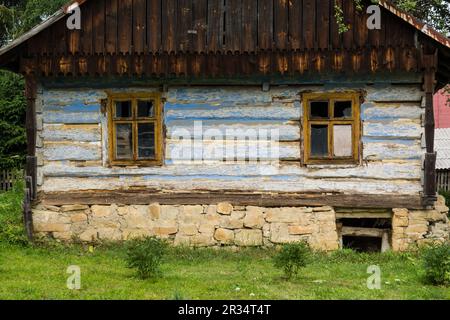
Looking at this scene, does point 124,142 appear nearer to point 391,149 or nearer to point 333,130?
point 333,130

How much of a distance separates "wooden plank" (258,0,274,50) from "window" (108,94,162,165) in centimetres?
247

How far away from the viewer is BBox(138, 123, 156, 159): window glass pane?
14.0 m

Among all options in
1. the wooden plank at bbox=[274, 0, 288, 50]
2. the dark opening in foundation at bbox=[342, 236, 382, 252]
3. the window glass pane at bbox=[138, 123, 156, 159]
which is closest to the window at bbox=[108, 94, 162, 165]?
the window glass pane at bbox=[138, 123, 156, 159]

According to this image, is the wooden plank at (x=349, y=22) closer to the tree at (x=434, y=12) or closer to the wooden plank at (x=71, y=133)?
the wooden plank at (x=71, y=133)

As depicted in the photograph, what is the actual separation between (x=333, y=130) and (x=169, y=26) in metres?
3.91

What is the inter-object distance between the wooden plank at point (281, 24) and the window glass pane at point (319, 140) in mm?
1810

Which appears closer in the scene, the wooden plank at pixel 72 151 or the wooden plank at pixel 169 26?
the wooden plank at pixel 169 26

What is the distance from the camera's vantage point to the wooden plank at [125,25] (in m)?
13.5

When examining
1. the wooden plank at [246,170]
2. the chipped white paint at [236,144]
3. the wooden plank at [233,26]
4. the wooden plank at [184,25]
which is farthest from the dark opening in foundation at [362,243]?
the wooden plank at [184,25]

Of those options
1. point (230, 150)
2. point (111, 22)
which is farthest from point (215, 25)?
point (230, 150)

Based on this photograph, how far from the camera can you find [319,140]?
13.8 metres

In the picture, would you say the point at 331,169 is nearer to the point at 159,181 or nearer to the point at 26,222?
the point at 159,181

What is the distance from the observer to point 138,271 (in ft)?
34.4

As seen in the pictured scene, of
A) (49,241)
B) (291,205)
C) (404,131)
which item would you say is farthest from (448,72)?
(49,241)
